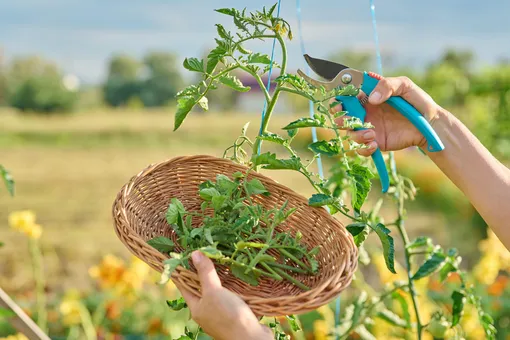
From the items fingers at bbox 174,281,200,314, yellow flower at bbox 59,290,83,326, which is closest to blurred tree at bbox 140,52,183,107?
yellow flower at bbox 59,290,83,326

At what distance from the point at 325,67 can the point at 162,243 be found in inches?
12.7

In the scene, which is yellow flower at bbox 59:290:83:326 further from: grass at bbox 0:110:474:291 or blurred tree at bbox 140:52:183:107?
blurred tree at bbox 140:52:183:107

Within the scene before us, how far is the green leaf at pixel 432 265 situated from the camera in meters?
1.05

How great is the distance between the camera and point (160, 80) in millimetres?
6562

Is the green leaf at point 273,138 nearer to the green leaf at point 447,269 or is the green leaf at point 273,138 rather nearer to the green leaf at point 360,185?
the green leaf at point 360,185

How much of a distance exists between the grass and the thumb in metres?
2.66

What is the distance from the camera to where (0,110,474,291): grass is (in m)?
3.97

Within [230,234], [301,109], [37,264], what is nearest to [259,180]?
[230,234]

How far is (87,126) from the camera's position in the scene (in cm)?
635

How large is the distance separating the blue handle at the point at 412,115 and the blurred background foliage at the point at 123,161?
40.6 inches

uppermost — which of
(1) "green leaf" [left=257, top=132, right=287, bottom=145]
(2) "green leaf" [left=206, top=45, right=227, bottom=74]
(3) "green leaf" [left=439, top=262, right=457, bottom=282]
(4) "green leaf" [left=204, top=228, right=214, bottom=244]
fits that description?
(2) "green leaf" [left=206, top=45, right=227, bottom=74]

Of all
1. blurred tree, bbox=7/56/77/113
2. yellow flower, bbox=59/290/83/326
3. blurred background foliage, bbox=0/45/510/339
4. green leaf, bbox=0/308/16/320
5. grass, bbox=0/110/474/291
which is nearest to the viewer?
green leaf, bbox=0/308/16/320

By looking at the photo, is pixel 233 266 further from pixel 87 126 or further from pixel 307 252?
pixel 87 126

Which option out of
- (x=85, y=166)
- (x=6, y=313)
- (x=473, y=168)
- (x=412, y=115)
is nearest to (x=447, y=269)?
(x=473, y=168)
